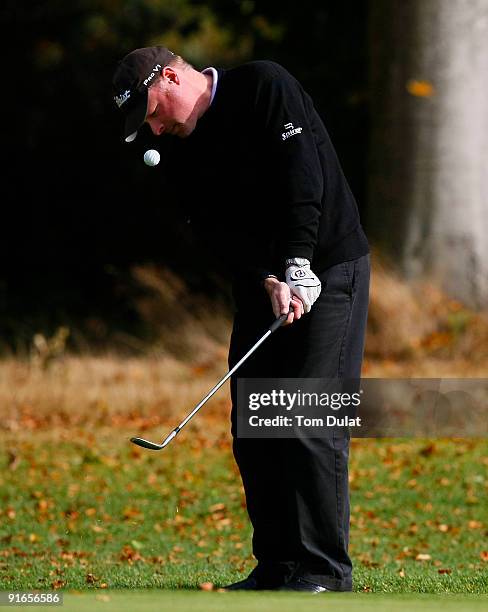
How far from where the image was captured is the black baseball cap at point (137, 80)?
4805mm

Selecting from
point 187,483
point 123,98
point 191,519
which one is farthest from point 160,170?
point 123,98

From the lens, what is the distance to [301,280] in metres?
4.71

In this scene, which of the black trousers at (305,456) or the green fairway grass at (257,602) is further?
the black trousers at (305,456)

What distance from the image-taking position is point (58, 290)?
17.9 m

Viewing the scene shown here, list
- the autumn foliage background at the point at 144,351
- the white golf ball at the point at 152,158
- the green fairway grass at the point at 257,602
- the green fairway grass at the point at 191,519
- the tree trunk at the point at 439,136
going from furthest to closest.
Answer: the tree trunk at the point at 439,136 → the autumn foliage background at the point at 144,351 → the green fairway grass at the point at 191,519 → the white golf ball at the point at 152,158 → the green fairway grass at the point at 257,602

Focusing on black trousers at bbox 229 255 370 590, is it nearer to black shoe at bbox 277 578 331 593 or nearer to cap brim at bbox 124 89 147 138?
black shoe at bbox 277 578 331 593

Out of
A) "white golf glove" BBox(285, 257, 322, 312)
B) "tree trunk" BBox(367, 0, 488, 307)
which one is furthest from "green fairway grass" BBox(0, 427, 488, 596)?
"tree trunk" BBox(367, 0, 488, 307)

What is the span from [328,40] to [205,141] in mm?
11192

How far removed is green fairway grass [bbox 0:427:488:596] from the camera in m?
5.49

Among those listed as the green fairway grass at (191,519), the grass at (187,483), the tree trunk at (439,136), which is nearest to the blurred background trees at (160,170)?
the tree trunk at (439,136)

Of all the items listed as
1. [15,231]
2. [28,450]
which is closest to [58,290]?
[15,231]

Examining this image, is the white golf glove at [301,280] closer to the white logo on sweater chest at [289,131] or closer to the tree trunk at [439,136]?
the white logo on sweater chest at [289,131]

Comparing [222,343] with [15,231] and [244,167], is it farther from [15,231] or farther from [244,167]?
[244,167]

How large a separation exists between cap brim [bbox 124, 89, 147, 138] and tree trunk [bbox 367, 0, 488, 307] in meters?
A: 8.16
